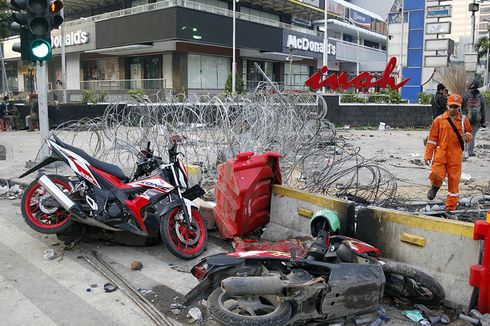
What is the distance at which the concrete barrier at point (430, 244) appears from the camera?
4.14m

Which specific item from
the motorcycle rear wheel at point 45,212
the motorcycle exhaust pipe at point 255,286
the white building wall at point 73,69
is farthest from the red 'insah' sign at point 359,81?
the white building wall at point 73,69

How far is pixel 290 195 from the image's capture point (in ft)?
19.2

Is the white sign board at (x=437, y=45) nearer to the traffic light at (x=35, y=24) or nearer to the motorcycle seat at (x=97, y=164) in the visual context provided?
the traffic light at (x=35, y=24)

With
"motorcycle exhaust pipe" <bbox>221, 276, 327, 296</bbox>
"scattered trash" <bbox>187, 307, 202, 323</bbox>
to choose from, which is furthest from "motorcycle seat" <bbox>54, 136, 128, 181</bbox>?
"motorcycle exhaust pipe" <bbox>221, 276, 327, 296</bbox>

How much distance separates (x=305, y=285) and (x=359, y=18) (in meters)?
64.4

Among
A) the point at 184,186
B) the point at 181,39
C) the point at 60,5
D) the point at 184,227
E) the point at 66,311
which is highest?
the point at 181,39

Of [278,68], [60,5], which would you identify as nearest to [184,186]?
[60,5]

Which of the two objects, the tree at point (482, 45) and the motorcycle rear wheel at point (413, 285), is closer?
the motorcycle rear wheel at point (413, 285)

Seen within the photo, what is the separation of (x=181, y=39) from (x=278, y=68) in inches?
647

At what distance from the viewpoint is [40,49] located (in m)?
8.91

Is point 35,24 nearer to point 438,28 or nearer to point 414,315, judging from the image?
point 414,315

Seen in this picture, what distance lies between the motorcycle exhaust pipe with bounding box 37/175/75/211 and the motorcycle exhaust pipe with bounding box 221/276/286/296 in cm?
252

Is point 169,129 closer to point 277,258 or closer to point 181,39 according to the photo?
point 277,258

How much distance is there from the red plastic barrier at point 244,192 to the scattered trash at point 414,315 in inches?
89.2
